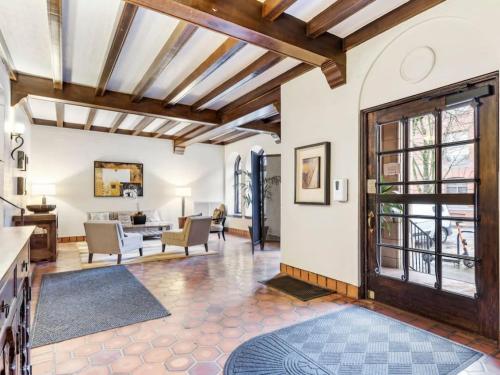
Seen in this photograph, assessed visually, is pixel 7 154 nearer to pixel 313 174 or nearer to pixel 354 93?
pixel 313 174

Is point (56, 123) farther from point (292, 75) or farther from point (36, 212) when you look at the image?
point (292, 75)

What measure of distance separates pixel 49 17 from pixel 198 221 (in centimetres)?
398

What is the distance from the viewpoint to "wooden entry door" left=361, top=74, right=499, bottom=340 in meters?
2.40

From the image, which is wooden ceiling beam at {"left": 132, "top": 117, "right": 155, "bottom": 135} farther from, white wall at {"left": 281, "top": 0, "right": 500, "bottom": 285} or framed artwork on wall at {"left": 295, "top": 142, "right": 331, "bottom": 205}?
framed artwork on wall at {"left": 295, "top": 142, "right": 331, "bottom": 205}

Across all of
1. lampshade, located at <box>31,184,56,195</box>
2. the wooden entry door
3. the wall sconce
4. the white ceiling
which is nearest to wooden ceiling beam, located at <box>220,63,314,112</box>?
the white ceiling

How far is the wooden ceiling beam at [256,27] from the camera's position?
7.98ft

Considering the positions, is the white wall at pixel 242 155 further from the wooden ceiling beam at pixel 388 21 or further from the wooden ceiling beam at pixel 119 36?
the wooden ceiling beam at pixel 119 36

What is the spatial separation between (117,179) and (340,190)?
22.4 ft

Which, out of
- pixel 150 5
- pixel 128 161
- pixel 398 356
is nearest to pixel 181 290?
pixel 398 356

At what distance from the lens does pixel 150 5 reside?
236 cm

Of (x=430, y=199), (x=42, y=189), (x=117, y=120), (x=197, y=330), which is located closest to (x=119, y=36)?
(x=197, y=330)

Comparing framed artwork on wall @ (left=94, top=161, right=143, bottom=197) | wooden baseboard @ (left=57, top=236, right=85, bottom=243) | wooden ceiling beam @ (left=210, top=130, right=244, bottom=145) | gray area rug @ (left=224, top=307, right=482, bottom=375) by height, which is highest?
wooden ceiling beam @ (left=210, top=130, right=244, bottom=145)

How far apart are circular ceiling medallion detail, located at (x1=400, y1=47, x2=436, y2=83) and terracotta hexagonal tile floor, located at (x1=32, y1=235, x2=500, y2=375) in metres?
2.34

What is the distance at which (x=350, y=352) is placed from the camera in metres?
2.29
